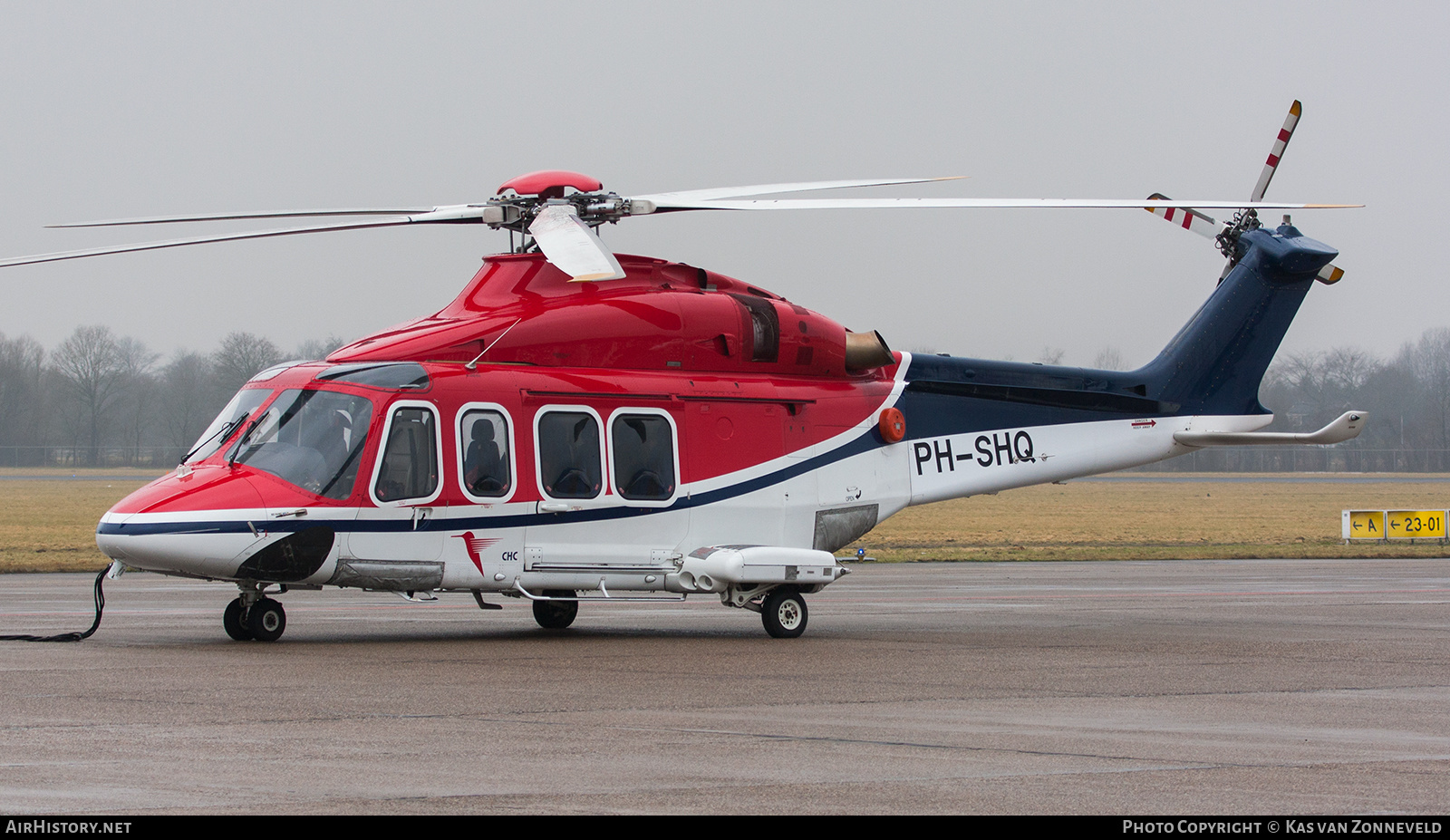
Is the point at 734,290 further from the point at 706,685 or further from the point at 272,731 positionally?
the point at 272,731

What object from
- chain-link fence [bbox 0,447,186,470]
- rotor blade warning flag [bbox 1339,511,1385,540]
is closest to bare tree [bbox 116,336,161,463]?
chain-link fence [bbox 0,447,186,470]

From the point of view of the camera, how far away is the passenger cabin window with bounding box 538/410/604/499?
14.4 m

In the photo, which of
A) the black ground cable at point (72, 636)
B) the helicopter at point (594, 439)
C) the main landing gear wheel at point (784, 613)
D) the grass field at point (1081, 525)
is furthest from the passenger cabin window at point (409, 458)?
the grass field at point (1081, 525)

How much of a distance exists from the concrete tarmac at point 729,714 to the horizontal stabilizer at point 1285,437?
7.23ft

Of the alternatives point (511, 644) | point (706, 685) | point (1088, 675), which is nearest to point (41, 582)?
point (511, 644)

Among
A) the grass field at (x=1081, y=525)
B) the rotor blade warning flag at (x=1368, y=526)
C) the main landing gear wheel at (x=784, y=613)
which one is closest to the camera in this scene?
the main landing gear wheel at (x=784, y=613)

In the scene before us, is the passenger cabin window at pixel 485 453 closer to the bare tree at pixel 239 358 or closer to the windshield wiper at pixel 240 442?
the windshield wiper at pixel 240 442

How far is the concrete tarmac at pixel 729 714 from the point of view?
265 inches

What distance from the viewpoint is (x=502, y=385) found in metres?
14.2

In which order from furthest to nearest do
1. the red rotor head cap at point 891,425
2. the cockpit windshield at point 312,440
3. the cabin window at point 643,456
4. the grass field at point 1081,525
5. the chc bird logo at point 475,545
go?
the grass field at point 1081,525 → the red rotor head cap at point 891,425 → the cabin window at point 643,456 → the chc bird logo at point 475,545 → the cockpit windshield at point 312,440

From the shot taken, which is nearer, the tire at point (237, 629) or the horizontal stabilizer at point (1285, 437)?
the tire at point (237, 629)

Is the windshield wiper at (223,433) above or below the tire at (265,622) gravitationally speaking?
above

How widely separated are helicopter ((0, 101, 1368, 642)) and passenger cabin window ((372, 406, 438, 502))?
0.08 feet

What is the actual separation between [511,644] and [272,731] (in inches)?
226
